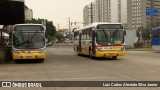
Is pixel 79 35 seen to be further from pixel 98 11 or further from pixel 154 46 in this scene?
pixel 98 11

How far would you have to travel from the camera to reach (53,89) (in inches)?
544

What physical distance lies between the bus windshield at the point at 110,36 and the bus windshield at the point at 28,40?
191 inches

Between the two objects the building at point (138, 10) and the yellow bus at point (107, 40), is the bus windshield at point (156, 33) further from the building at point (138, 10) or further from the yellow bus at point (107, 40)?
the building at point (138, 10)

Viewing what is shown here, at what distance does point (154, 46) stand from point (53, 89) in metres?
36.9

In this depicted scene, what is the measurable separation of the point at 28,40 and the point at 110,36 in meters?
6.51

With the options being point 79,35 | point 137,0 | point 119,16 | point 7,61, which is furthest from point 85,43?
point 137,0

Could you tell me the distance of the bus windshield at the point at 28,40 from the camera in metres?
29.5

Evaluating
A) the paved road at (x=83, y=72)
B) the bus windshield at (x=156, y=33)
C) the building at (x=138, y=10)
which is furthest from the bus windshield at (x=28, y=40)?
the building at (x=138, y=10)

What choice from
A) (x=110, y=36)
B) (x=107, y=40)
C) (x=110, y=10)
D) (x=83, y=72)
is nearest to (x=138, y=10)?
(x=110, y=10)

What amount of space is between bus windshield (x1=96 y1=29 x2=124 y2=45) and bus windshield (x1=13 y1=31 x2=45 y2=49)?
486cm

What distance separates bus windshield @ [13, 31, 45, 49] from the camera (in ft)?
96.8

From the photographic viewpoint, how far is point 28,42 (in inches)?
1168

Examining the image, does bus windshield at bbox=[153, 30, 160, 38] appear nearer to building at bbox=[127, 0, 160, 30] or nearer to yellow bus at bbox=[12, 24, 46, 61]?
yellow bus at bbox=[12, 24, 46, 61]

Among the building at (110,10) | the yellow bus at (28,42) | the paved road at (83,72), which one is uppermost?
the building at (110,10)
